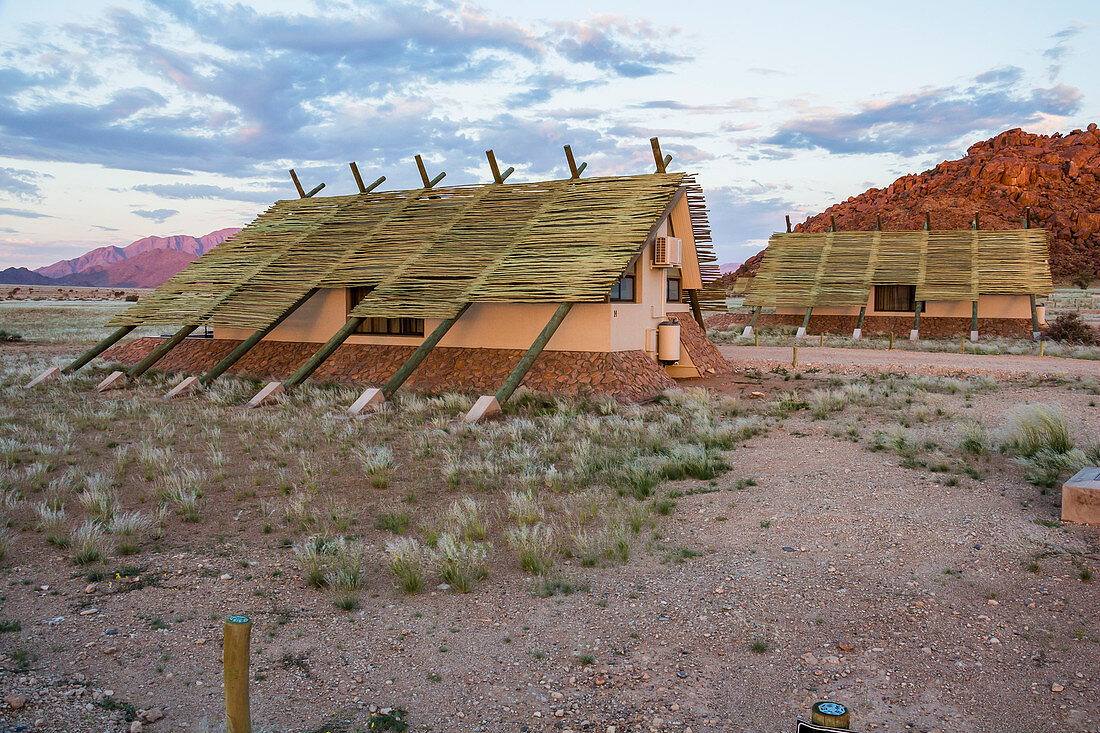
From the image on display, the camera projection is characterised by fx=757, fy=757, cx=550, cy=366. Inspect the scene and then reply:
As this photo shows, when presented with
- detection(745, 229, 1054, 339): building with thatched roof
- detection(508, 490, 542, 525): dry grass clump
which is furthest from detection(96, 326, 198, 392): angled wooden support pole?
detection(745, 229, 1054, 339): building with thatched roof

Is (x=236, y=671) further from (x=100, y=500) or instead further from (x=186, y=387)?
(x=186, y=387)

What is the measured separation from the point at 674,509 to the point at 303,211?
66.1 ft

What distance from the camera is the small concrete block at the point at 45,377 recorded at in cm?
1896

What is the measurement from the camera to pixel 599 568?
6906 millimetres

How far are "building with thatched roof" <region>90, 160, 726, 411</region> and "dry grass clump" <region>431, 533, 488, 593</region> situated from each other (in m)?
8.29

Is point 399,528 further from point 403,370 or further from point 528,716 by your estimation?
point 403,370

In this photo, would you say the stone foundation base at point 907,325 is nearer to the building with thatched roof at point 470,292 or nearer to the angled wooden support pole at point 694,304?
the angled wooden support pole at point 694,304

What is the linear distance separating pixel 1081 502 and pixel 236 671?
293 inches

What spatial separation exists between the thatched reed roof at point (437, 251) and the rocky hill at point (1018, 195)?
64295mm

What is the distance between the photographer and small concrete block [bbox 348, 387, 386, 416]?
15125mm

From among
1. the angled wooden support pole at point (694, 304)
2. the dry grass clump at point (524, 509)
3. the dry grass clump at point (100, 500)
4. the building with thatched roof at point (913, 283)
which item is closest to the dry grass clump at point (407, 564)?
the dry grass clump at point (524, 509)

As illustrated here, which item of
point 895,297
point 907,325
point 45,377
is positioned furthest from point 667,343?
point 895,297

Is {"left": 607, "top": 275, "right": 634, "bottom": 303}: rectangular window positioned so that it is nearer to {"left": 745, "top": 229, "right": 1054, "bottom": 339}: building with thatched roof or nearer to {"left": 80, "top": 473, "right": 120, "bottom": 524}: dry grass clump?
{"left": 80, "top": 473, "right": 120, "bottom": 524}: dry grass clump

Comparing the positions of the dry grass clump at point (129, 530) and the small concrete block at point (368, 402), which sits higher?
the small concrete block at point (368, 402)
